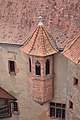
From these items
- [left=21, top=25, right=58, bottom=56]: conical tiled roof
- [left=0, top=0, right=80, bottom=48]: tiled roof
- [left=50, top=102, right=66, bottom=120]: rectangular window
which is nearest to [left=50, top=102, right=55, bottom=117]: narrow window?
[left=50, top=102, right=66, bottom=120]: rectangular window

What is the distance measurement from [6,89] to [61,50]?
8.83m

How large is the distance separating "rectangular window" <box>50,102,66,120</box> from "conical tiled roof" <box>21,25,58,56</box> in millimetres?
6649

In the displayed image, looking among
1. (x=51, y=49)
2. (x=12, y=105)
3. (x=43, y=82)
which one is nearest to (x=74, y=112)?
(x=43, y=82)

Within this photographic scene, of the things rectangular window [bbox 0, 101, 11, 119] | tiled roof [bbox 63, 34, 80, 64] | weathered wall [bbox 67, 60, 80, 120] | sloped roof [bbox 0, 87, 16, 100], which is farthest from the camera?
rectangular window [bbox 0, 101, 11, 119]

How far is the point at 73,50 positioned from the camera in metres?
31.7

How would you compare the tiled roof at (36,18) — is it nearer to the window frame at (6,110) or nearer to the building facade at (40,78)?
the building facade at (40,78)

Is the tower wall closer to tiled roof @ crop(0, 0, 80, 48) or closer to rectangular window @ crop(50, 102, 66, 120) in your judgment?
rectangular window @ crop(50, 102, 66, 120)

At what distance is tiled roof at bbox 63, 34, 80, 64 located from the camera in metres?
31.0

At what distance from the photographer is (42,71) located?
1348 inches

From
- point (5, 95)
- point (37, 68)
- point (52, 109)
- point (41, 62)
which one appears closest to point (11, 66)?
point (5, 95)

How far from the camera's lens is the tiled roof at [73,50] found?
31006 mm

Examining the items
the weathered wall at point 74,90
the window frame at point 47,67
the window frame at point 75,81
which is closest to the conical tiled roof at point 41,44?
the window frame at point 47,67

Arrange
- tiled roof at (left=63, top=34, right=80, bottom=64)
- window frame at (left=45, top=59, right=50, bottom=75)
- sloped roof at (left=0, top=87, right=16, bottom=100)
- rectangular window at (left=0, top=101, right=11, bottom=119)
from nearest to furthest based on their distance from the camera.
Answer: tiled roof at (left=63, top=34, right=80, bottom=64), window frame at (left=45, top=59, right=50, bottom=75), sloped roof at (left=0, top=87, right=16, bottom=100), rectangular window at (left=0, top=101, right=11, bottom=119)

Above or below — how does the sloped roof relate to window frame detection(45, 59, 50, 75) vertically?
below
